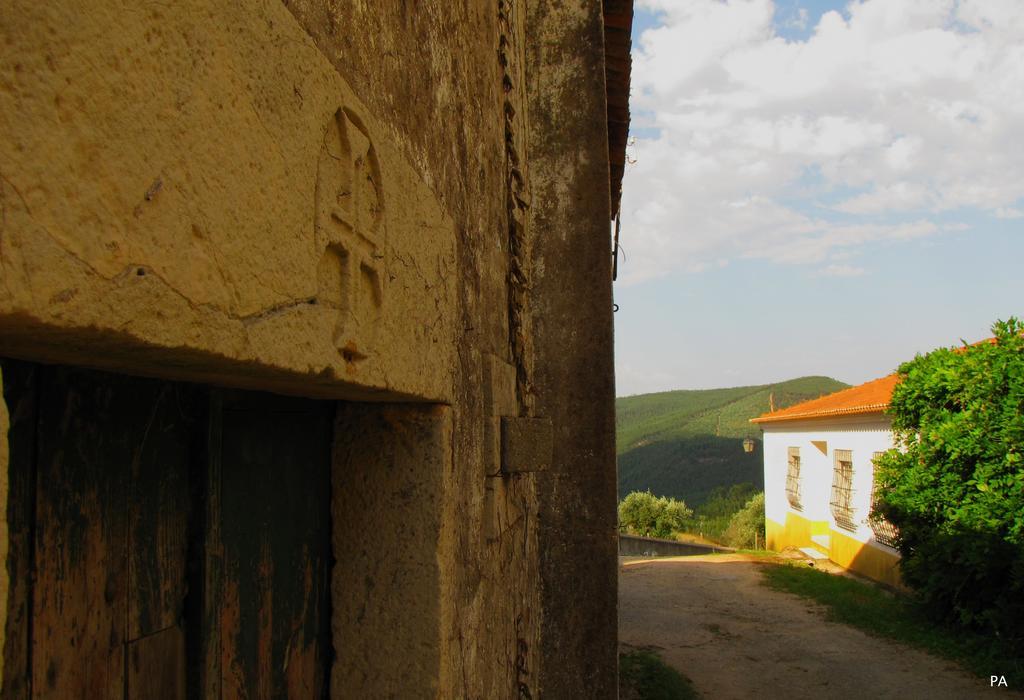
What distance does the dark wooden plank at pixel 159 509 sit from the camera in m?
0.99

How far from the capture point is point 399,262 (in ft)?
4.38

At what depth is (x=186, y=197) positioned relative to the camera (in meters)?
0.71

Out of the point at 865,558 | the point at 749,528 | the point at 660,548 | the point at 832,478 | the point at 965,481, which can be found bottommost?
the point at 660,548

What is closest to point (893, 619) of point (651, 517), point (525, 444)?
point (525, 444)

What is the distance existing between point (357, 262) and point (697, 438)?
40613 mm

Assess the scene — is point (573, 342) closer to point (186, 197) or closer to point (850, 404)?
point (186, 197)

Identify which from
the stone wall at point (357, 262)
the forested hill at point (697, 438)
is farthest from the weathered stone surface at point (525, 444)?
the forested hill at point (697, 438)

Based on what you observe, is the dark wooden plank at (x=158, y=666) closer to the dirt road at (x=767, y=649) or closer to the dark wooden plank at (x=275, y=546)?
the dark wooden plank at (x=275, y=546)

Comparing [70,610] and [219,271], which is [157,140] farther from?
[70,610]

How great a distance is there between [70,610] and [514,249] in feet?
6.69

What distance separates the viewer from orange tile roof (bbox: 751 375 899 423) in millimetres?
11625

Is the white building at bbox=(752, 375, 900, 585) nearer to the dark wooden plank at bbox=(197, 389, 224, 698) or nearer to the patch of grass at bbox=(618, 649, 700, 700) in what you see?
the patch of grass at bbox=(618, 649, 700, 700)

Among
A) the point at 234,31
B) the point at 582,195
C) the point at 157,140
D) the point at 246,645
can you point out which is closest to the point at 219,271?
the point at 157,140

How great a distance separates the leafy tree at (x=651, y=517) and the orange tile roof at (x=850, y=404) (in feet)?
13.3
